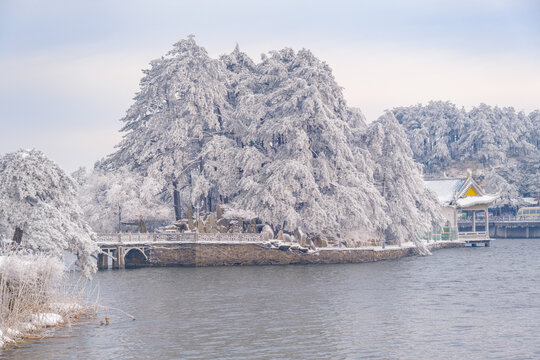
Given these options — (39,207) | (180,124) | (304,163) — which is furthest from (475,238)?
(39,207)

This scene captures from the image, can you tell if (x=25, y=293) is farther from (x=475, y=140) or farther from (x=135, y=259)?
(x=475, y=140)

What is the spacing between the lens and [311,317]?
1181 inches

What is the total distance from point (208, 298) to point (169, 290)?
14.3 feet

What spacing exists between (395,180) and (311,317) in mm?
36529

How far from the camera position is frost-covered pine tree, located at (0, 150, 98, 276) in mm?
33719

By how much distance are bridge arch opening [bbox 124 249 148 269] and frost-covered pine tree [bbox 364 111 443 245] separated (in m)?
20.6

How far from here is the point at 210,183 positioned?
64.8 meters

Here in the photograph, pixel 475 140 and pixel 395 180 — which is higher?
pixel 475 140

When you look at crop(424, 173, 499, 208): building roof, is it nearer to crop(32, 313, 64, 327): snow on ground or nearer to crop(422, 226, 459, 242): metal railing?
crop(422, 226, 459, 242): metal railing

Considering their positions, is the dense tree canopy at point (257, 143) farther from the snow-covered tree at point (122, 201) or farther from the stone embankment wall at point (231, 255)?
the stone embankment wall at point (231, 255)

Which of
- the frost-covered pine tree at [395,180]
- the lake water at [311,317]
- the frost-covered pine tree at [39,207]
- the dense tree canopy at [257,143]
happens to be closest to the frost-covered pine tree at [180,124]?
the dense tree canopy at [257,143]

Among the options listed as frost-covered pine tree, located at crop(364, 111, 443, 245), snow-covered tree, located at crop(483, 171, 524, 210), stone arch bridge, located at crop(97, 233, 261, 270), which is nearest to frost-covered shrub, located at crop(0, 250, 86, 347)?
stone arch bridge, located at crop(97, 233, 261, 270)

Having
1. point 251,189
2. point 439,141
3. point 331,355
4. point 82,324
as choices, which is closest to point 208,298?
point 82,324

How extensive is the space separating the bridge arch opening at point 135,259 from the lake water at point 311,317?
5.48 m
